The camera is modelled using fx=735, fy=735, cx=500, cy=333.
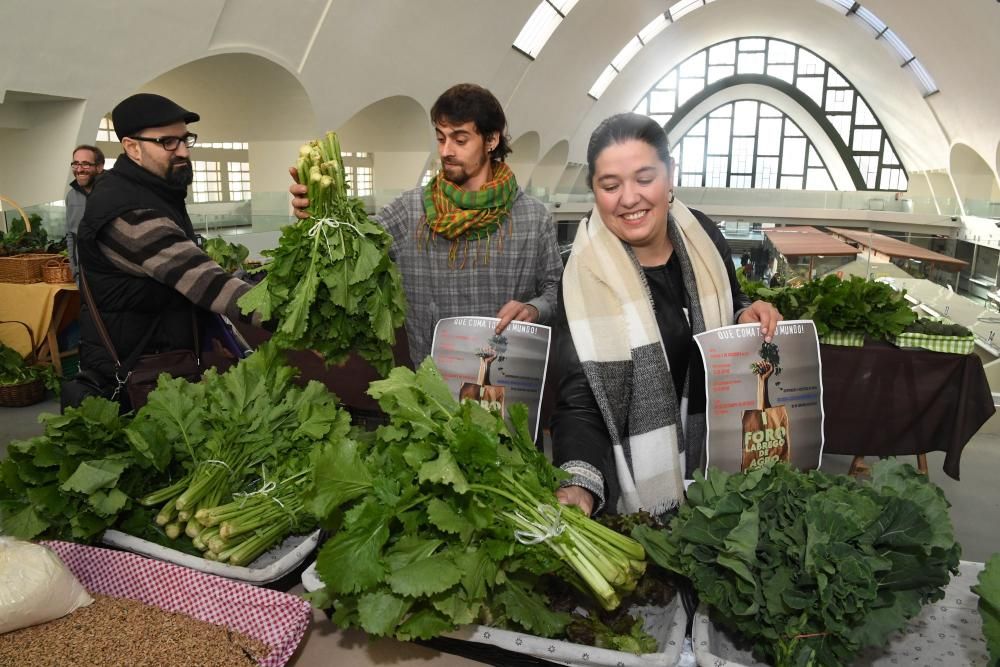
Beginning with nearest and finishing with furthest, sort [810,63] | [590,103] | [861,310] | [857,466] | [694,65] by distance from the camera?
[861,310] < [857,466] < [590,103] < [810,63] < [694,65]

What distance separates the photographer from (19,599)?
1390 millimetres

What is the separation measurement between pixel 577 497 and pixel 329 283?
77cm

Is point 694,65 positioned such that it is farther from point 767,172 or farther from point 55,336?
point 55,336

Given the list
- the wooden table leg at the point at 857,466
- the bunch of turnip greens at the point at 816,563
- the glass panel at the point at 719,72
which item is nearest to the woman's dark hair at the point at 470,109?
the bunch of turnip greens at the point at 816,563

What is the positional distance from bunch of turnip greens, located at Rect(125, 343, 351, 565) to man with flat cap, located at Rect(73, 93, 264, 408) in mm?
390

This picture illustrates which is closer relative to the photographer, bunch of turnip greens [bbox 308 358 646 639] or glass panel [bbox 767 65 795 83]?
bunch of turnip greens [bbox 308 358 646 639]

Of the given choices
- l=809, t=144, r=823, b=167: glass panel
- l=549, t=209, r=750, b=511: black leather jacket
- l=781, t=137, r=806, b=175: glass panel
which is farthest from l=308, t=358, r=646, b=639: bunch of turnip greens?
l=809, t=144, r=823, b=167: glass panel

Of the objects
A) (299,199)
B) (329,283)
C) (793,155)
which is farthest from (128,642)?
(793,155)

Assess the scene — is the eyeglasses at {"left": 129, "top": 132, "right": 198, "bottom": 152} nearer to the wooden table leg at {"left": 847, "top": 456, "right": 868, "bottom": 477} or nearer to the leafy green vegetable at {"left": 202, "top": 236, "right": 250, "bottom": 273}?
the leafy green vegetable at {"left": 202, "top": 236, "right": 250, "bottom": 273}

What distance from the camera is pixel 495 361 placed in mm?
1894

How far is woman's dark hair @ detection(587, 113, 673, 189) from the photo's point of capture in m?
1.72

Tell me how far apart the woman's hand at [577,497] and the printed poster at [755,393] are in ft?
1.12

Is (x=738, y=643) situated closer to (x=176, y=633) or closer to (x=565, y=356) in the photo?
(x=565, y=356)

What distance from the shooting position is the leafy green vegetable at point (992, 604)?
114 cm
